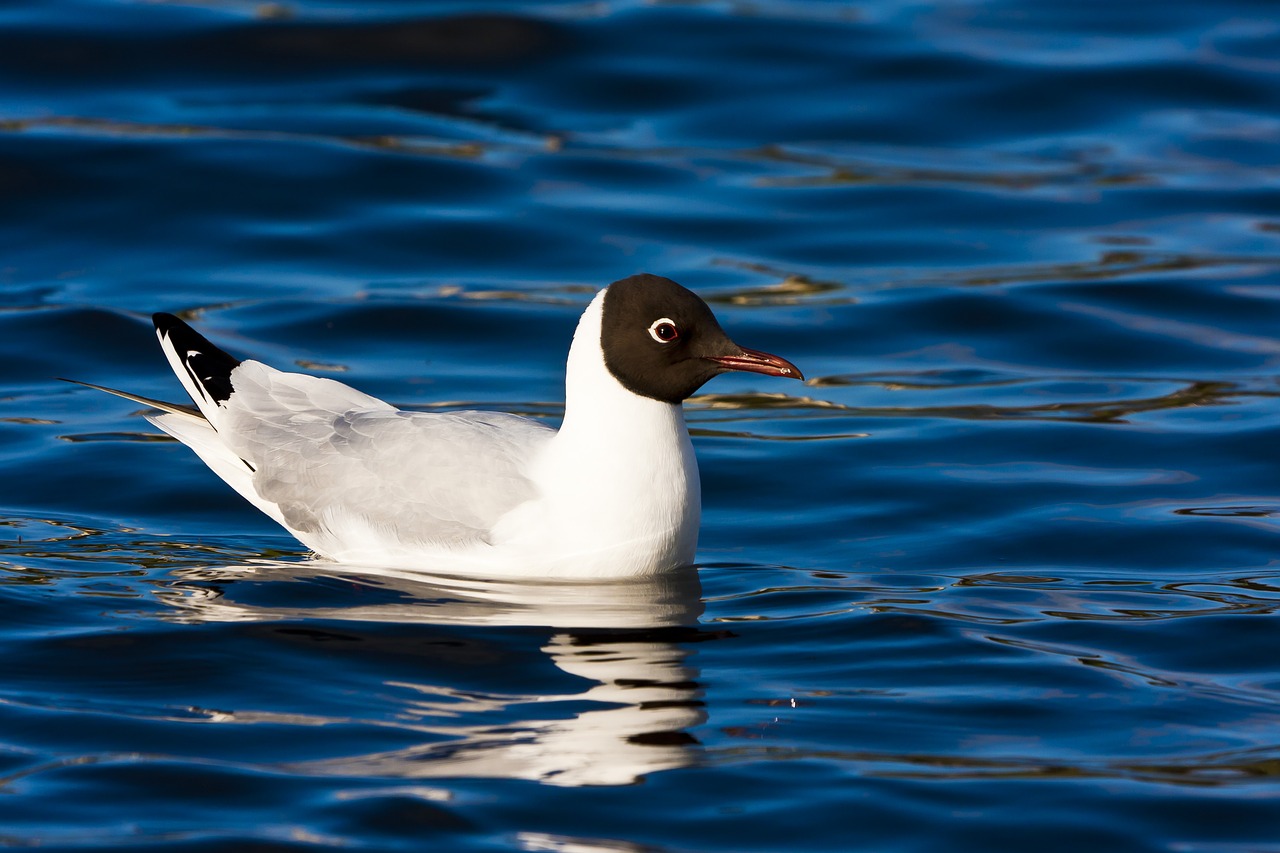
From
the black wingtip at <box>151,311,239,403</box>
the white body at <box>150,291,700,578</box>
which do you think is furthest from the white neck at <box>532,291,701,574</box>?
the black wingtip at <box>151,311,239,403</box>

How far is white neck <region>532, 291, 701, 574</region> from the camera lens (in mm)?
6945

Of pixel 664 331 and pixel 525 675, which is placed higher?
pixel 664 331

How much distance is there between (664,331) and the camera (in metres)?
6.96

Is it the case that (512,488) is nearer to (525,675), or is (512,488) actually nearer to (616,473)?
(616,473)

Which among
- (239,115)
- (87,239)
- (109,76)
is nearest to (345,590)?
(87,239)

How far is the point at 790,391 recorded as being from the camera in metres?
10.5

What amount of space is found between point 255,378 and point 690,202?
611 centimetres

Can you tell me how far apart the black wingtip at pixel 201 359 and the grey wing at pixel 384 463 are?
12 cm

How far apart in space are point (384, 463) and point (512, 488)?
2.18 ft

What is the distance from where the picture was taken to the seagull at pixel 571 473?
274 inches

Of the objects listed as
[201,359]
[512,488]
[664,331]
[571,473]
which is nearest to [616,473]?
[571,473]

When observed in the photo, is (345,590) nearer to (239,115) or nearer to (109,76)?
(239,115)

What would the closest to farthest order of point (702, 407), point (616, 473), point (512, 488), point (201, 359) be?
1. point (616, 473)
2. point (512, 488)
3. point (201, 359)
4. point (702, 407)

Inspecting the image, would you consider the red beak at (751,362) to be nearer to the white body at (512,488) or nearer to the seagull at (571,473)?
the seagull at (571,473)
